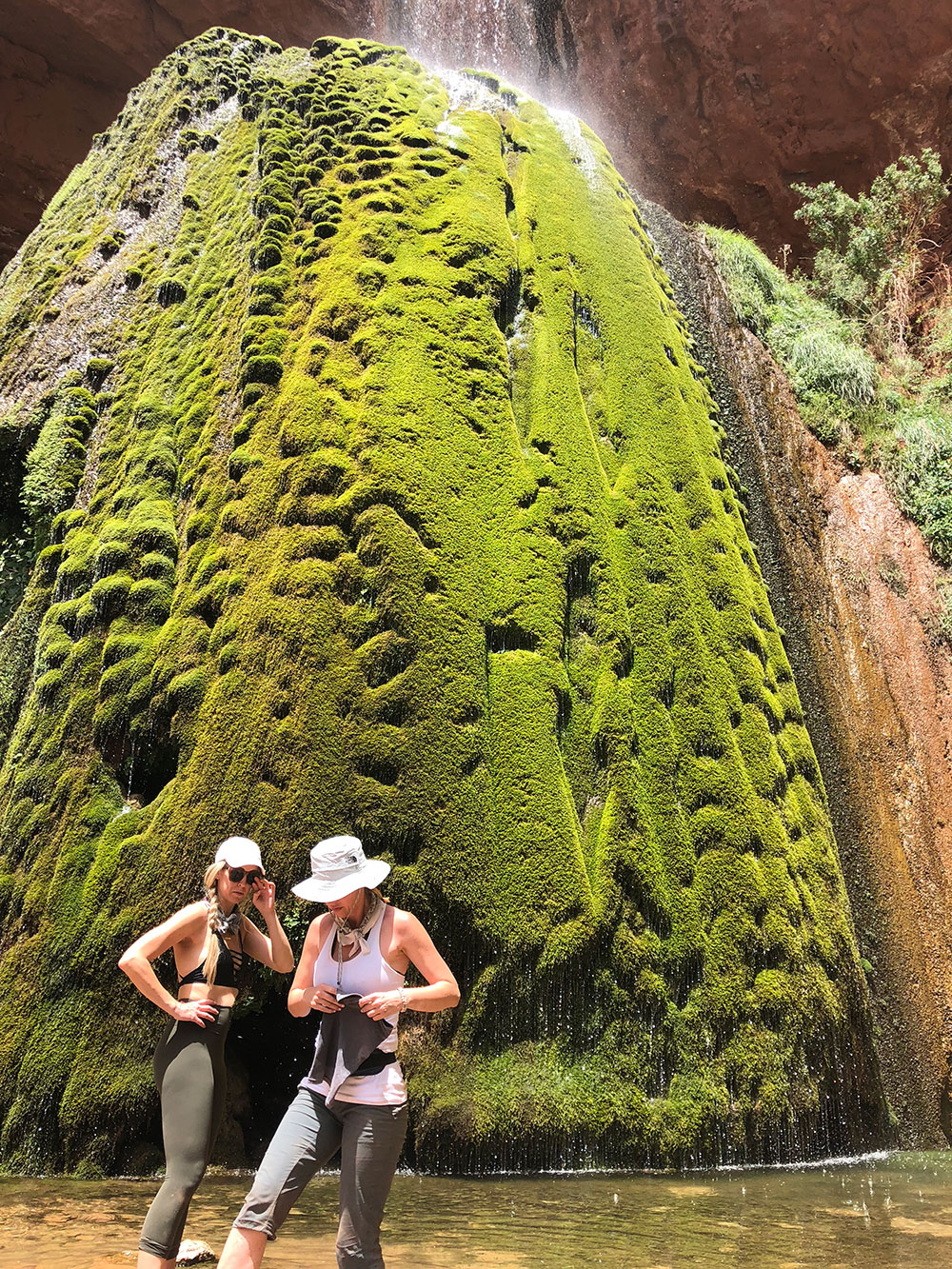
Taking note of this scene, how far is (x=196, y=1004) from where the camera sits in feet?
9.06

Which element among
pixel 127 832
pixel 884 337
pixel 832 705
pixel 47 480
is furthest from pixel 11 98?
pixel 832 705

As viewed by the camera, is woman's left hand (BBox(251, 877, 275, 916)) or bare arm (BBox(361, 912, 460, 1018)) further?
woman's left hand (BBox(251, 877, 275, 916))

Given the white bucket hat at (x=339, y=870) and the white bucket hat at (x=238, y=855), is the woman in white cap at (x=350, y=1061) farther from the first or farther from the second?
the white bucket hat at (x=238, y=855)

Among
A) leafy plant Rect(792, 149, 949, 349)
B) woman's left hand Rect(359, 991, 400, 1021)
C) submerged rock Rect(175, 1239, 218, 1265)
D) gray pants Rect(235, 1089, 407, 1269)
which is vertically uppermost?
leafy plant Rect(792, 149, 949, 349)

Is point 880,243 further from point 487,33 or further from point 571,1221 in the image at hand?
point 571,1221

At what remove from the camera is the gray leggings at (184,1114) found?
2531mm

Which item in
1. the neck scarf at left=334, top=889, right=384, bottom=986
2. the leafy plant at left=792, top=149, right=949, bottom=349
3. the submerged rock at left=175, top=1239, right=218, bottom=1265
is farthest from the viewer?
the leafy plant at left=792, top=149, right=949, bottom=349

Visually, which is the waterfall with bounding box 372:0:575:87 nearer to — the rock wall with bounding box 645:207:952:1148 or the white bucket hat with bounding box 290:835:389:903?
the rock wall with bounding box 645:207:952:1148

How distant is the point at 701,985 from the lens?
18.3 ft

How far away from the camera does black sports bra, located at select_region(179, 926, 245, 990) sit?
286cm

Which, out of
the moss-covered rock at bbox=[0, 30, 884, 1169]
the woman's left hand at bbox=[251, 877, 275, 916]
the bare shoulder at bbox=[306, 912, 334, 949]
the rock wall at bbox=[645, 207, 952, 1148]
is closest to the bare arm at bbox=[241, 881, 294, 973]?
the woman's left hand at bbox=[251, 877, 275, 916]

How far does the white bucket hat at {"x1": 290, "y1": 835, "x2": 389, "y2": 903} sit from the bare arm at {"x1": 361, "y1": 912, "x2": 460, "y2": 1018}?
0.13 m

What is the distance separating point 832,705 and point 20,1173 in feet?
22.0

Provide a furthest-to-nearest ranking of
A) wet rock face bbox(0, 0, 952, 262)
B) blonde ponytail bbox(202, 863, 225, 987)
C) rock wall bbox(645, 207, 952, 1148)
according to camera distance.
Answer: wet rock face bbox(0, 0, 952, 262) < rock wall bbox(645, 207, 952, 1148) < blonde ponytail bbox(202, 863, 225, 987)
